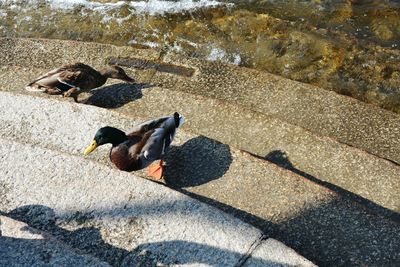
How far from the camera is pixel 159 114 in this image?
16.2 ft

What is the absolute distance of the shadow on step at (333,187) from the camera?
393cm

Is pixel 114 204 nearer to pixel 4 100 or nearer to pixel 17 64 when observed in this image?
pixel 4 100

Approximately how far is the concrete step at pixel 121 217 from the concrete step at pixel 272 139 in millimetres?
927

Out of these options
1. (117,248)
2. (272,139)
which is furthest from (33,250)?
(272,139)

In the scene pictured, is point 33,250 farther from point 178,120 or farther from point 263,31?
point 263,31

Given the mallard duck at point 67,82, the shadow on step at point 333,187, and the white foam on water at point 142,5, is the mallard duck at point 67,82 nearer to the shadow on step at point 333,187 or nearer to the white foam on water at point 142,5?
the shadow on step at point 333,187

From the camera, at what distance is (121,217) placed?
3648mm

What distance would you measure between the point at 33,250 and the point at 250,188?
1490mm

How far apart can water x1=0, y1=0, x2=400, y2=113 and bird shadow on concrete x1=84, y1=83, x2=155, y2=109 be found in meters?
1.20

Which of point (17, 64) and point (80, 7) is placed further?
point (80, 7)

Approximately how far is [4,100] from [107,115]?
0.95m

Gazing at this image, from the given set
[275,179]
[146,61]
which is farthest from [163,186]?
[146,61]

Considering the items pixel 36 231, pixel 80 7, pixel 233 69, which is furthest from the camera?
pixel 80 7

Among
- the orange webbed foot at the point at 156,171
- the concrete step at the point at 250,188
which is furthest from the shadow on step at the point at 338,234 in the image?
the orange webbed foot at the point at 156,171
